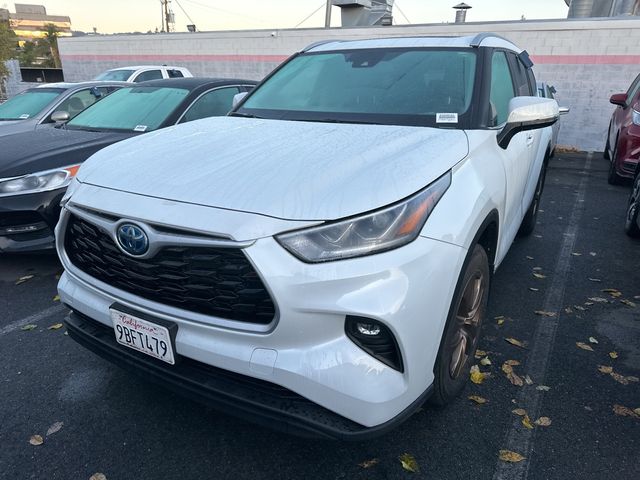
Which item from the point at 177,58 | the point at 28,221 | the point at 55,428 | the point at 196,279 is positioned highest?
the point at 196,279

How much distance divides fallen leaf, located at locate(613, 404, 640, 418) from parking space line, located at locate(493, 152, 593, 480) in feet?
1.14

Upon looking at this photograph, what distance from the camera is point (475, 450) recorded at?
2088 millimetres

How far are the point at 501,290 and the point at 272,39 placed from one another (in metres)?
13.7

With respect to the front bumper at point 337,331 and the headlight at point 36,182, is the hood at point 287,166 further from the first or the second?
the headlight at point 36,182

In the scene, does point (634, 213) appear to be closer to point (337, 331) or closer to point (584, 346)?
point (584, 346)

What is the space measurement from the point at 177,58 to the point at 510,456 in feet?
60.3

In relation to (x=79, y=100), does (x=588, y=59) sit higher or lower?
higher

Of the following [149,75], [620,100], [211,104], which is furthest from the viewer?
[149,75]

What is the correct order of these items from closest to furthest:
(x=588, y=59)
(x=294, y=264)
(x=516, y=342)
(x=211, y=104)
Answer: (x=294, y=264) < (x=516, y=342) < (x=211, y=104) < (x=588, y=59)

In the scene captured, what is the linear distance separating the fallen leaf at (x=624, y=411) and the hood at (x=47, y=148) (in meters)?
4.09

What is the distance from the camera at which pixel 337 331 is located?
155 centimetres

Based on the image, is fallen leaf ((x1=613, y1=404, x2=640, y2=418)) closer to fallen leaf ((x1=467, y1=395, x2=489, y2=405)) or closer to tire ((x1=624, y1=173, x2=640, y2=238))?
fallen leaf ((x1=467, y1=395, x2=489, y2=405))

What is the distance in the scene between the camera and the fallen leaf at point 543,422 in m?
2.24

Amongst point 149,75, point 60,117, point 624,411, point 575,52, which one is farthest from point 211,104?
point 575,52
